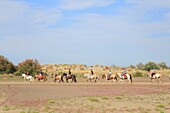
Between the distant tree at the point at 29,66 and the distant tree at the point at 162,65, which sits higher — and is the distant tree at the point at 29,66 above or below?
below

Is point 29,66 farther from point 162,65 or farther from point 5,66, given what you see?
point 162,65

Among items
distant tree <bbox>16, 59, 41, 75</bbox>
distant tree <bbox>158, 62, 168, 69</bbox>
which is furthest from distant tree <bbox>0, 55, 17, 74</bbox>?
distant tree <bbox>158, 62, 168, 69</bbox>

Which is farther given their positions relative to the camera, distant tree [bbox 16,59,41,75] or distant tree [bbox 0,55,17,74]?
distant tree [bbox 0,55,17,74]

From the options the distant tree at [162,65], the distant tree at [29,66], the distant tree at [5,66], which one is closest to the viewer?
the distant tree at [29,66]

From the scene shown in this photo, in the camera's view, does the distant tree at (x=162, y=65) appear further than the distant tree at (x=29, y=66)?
Yes

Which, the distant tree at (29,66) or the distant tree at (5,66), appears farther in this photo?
the distant tree at (5,66)

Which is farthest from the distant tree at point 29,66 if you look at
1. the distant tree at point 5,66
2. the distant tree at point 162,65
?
the distant tree at point 162,65

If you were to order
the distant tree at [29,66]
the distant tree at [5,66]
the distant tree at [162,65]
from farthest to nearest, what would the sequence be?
the distant tree at [162,65] < the distant tree at [5,66] < the distant tree at [29,66]

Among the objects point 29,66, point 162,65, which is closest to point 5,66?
point 29,66

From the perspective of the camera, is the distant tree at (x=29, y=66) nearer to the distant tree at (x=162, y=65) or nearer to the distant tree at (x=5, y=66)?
the distant tree at (x=5, y=66)

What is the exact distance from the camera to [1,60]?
8594 centimetres

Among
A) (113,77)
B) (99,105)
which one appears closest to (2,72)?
(113,77)

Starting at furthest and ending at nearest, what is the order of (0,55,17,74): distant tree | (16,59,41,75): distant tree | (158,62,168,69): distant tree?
(158,62,168,69): distant tree < (0,55,17,74): distant tree < (16,59,41,75): distant tree

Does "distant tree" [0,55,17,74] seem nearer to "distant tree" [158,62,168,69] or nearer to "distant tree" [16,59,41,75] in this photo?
"distant tree" [16,59,41,75]
